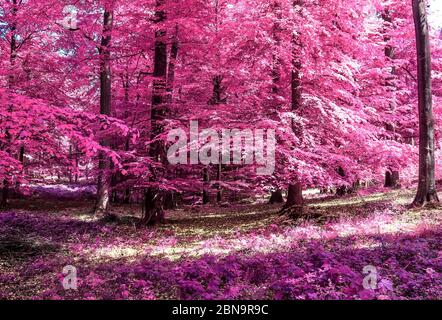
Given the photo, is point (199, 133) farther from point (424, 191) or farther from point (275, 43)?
point (424, 191)

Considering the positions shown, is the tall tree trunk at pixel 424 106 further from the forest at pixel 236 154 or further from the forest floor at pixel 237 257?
the forest floor at pixel 237 257

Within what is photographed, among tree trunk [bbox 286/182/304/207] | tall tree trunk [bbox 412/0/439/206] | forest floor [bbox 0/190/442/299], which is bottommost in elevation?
forest floor [bbox 0/190/442/299]

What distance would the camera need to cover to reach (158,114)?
42.9 ft

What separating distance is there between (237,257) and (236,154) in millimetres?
4667

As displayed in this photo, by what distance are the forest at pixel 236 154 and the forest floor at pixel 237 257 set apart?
4cm

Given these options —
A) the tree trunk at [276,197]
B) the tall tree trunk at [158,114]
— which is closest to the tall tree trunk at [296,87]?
the tall tree trunk at [158,114]

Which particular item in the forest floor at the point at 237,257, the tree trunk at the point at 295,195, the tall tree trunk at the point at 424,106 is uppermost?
the tall tree trunk at the point at 424,106

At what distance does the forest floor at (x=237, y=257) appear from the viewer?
5598mm

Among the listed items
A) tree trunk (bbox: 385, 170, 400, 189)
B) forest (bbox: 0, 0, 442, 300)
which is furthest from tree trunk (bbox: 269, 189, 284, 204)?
tree trunk (bbox: 385, 170, 400, 189)

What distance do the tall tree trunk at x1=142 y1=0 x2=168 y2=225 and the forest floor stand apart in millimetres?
785

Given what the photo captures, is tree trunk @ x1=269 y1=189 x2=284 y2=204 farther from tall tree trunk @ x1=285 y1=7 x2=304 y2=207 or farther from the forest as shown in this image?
tall tree trunk @ x1=285 y1=7 x2=304 y2=207

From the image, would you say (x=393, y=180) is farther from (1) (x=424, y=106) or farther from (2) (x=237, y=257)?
(2) (x=237, y=257)

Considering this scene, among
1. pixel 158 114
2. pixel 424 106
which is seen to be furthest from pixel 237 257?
pixel 424 106

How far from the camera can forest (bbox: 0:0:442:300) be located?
6199 mm
